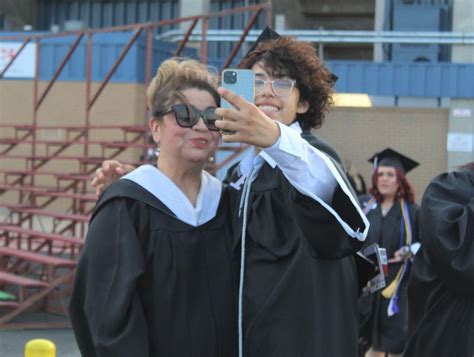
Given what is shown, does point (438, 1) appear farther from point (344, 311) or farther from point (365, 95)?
point (344, 311)

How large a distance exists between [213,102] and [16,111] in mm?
17296

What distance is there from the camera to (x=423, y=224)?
3541 millimetres

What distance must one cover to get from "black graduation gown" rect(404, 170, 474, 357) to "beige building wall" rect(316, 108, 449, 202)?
15.4 meters

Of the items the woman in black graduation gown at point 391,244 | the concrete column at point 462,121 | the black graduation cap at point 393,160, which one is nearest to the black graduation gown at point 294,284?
the woman in black graduation gown at point 391,244

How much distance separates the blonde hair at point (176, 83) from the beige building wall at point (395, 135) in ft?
53.5

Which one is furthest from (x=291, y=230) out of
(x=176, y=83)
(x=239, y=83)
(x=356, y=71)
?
(x=356, y=71)

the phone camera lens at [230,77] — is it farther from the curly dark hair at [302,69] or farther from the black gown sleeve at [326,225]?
the curly dark hair at [302,69]

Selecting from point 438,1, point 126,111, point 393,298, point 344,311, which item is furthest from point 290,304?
point 438,1

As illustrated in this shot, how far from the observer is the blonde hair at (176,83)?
2756 millimetres

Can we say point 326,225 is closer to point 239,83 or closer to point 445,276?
point 239,83

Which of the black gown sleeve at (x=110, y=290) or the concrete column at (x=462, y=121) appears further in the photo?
the concrete column at (x=462, y=121)

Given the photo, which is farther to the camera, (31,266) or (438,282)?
(31,266)

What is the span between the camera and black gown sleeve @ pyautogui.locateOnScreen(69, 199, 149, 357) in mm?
2475

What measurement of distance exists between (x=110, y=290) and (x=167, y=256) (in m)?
0.20
